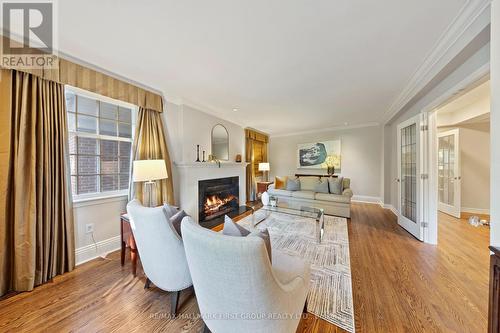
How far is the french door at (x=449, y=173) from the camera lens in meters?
4.02

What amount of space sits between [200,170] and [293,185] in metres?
2.50

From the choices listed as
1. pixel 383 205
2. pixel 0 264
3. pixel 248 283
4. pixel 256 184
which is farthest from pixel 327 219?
pixel 0 264

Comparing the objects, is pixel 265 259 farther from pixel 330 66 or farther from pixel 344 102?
pixel 344 102

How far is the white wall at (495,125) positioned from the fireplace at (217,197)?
352 cm

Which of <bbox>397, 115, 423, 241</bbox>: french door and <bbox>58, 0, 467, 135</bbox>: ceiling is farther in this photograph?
<bbox>397, 115, 423, 241</bbox>: french door

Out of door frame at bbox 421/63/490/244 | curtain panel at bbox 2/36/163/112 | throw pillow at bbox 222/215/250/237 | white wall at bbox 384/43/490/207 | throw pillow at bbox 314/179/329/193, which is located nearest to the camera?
throw pillow at bbox 222/215/250/237

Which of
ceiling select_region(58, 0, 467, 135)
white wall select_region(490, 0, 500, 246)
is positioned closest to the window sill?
ceiling select_region(58, 0, 467, 135)

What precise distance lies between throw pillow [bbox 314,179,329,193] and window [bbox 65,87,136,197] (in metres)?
4.01

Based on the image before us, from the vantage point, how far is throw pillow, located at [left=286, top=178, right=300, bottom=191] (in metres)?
4.73

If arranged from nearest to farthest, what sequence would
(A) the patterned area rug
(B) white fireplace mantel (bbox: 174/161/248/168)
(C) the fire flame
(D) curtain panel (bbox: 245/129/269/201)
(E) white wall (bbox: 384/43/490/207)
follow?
(A) the patterned area rug → (E) white wall (bbox: 384/43/490/207) → (B) white fireplace mantel (bbox: 174/161/248/168) → (C) the fire flame → (D) curtain panel (bbox: 245/129/269/201)

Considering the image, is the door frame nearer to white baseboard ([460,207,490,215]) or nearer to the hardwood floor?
the hardwood floor

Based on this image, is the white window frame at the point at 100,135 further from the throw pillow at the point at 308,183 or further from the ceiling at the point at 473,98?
the ceiling at the point at 473,98

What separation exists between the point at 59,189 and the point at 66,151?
428mm

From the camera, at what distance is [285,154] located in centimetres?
688
